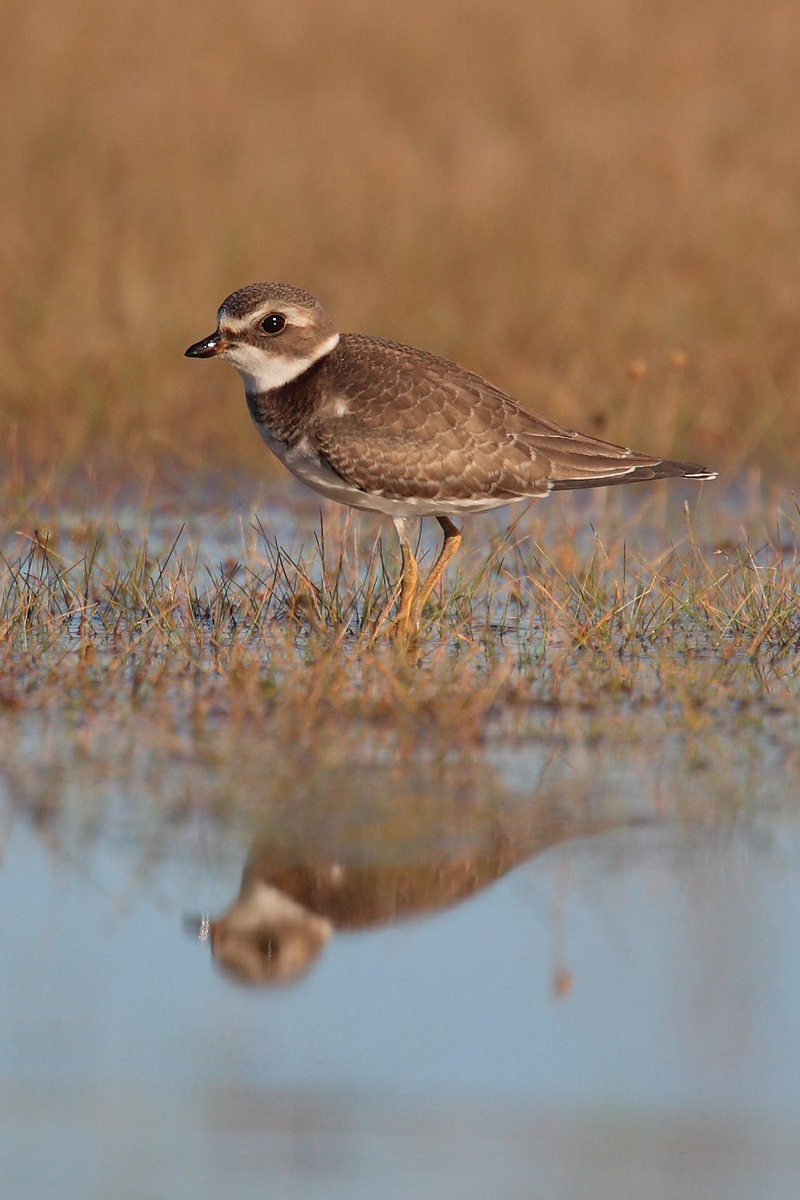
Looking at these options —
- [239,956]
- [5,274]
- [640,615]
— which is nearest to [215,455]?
[5,274]

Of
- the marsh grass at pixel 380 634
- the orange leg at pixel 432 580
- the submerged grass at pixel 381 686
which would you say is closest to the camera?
the submerged grass at pixel 381 686

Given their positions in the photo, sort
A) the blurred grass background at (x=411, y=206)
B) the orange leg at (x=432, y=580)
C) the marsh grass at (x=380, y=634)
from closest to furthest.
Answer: the marsh grass at (x=380, y=634) < the orange leg at (x=432, y=580) < the blurred grass background at (x=411, y=206)

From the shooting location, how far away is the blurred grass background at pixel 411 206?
38.1 feet

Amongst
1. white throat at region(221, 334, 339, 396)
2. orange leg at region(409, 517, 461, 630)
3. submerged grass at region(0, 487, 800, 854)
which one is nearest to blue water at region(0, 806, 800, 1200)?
submerged grass at region(0, 487, 800, 854)

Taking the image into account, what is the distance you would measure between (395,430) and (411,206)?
7.77 metres

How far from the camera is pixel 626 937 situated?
4520 millimetres

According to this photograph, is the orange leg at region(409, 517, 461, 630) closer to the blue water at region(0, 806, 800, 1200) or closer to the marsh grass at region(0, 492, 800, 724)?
the marsh grass at region(0, 492, 800, 724)

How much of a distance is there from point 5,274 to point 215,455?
312 cm

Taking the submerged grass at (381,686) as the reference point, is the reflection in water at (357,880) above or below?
below

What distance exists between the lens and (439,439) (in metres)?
7.92

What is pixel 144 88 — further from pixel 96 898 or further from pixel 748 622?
pixel 96 898

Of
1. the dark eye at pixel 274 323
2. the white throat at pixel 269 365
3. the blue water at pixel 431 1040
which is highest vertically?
the dark eye at pixel 274 323

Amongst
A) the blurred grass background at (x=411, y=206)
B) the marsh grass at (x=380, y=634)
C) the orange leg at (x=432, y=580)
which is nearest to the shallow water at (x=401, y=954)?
the marsh grass at (x=380, y=634)

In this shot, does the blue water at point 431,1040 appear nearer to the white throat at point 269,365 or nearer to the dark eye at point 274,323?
the white throat at point 269,365
